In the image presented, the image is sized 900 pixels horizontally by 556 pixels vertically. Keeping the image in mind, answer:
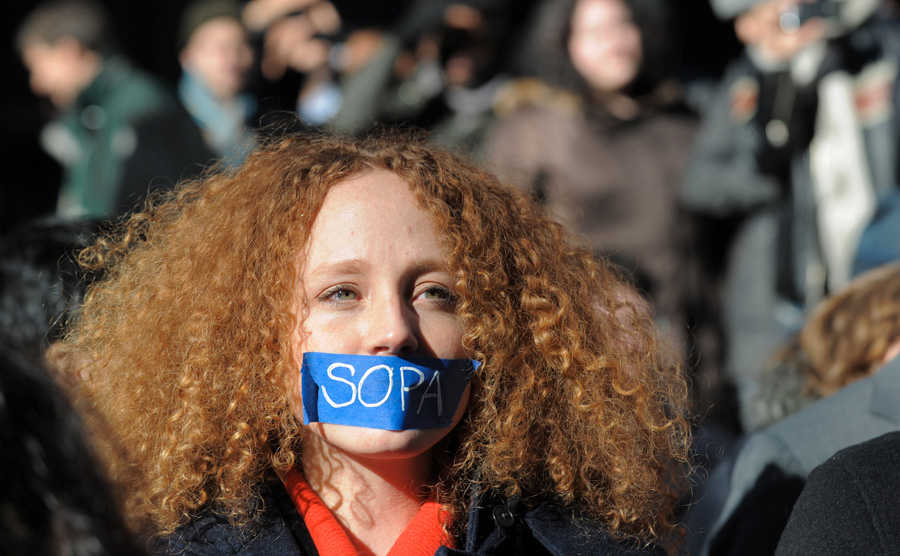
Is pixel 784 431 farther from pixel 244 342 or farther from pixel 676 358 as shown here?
pixel 244 342

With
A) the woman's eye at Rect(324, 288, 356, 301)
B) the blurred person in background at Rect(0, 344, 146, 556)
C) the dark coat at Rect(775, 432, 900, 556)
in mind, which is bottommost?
the dark coat at Rect(775, 432, 900, 556)

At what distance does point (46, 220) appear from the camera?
261 cm

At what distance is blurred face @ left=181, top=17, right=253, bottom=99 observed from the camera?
437cm

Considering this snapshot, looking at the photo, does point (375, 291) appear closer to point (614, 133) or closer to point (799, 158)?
point (614, 133)

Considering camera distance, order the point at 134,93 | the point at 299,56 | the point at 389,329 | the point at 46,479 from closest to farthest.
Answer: the point at 46,479, the point at 389,329, the point at 134,93, the point at 299,56

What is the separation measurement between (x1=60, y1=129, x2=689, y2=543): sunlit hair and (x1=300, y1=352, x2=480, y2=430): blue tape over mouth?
Result: 0.09 meters

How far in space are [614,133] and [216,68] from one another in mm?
1916

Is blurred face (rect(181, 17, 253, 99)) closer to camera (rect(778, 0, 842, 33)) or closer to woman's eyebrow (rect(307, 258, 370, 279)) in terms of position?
camera (rect(778, 0, 842, 33))

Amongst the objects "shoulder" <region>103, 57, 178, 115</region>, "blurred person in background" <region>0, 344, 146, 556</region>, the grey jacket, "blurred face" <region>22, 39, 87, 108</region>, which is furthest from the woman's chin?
"blurred face" <region>22, 39, 87, 108</region>

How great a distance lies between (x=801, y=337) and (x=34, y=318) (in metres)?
2.13

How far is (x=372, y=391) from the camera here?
62.6 inches

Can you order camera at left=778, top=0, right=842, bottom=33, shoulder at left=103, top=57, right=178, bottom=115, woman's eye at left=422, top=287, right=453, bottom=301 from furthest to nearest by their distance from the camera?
shoulder at left=103, top=57, right=178, bottom=115 → camera at left=778, top=0, right=842, bottom=33 → woman's eye at left=422, top=287, right=453, bottom=301

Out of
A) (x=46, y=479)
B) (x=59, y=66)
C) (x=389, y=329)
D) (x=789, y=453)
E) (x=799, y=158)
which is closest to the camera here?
(x=46, y=479)

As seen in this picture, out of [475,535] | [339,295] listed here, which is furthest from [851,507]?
[339,295]
